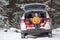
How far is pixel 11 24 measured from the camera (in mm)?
23844

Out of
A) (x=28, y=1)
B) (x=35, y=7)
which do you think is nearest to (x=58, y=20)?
(x=28, y=1)

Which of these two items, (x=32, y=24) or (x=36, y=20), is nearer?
(x=36, y=20)

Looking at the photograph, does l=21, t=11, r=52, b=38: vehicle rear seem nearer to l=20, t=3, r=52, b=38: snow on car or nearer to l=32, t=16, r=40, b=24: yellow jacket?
l=20, t=3, r=52, b=38: snow on car

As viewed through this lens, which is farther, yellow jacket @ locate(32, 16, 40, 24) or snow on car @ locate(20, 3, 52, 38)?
yellow jacket @ locate(32, 16, 40, 24)

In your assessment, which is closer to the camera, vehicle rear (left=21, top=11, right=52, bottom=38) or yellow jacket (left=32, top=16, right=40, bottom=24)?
vehicle rear (left=21, top=11, right=52, bottom=38)

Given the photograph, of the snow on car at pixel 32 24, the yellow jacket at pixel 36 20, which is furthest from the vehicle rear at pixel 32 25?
the yellow jacket at pixel 36 20

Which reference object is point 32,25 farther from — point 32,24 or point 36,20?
point 36,20

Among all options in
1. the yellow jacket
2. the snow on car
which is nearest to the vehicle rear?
the snow on car

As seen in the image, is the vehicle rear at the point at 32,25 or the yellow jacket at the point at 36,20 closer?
the vehicle rear at the point at 32,25

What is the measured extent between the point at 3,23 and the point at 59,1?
8822mm

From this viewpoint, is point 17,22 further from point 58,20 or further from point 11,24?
point 58,20

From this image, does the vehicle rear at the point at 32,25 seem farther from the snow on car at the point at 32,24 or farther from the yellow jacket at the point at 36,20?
the yellow jacket at the point at 36,20

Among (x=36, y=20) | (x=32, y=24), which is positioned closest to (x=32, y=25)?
(x=32, y=24)

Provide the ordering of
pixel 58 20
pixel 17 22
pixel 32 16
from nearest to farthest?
pixel 32 16 → pixel 17 22 → pixel 58 20
